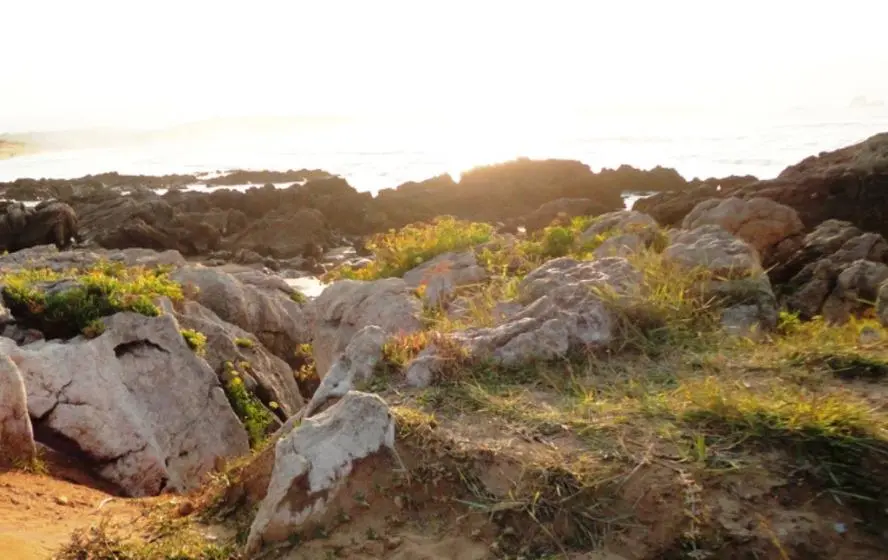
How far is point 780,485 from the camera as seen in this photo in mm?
2975

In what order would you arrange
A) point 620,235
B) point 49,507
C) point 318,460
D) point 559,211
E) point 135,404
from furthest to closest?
point 559,211, point 620,235, point 135,404, point 49,507, point 318,460

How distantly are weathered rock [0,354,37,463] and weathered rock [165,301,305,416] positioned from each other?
9.91ft

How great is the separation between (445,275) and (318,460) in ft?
15.5

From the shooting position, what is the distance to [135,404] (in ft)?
25.2

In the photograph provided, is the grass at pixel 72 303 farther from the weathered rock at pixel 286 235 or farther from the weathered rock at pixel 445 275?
the weathered rock at pixel 286 235

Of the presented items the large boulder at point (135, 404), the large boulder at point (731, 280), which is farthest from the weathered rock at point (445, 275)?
the large boulder at point (135, 404)

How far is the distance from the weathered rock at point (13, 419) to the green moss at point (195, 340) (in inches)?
100

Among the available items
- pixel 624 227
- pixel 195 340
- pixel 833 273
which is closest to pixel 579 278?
pixel 624 227

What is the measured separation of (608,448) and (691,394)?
1.92 ft

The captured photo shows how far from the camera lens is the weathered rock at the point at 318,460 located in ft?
11.1

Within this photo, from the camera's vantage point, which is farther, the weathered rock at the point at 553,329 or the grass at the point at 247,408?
the grass at the point at 247,408

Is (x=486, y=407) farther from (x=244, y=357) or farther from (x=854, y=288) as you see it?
(x=854, y=288)

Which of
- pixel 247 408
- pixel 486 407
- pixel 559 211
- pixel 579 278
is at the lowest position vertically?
pixel 559 211

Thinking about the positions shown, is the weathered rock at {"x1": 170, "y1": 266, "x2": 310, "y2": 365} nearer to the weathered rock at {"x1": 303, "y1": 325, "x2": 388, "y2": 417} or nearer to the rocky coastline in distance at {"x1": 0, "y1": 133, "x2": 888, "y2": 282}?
the weathered rock at {"x1": 303, "y1": 325, "x2": 388, "y2": 417}
